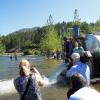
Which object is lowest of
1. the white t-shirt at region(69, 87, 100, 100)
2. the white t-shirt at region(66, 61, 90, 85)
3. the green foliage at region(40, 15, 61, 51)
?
the green foliage at region(40, 15, 61, 51)

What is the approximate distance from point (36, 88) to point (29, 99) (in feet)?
0.72

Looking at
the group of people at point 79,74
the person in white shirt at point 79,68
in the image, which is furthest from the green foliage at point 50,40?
the person in white shirt at point 79,68

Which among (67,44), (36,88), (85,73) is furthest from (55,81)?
(36,88)

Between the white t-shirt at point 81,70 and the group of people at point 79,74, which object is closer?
the group of people at point 79,74

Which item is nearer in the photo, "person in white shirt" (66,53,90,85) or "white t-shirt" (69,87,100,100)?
"white t-shirt" (69,87,100,100)

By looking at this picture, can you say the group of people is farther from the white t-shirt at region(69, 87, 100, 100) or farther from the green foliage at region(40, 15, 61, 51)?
the green foliage at region(40, 15, 61, 51)

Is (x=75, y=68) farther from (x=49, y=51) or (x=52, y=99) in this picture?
(x=49, y=51)

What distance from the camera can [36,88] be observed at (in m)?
6.39

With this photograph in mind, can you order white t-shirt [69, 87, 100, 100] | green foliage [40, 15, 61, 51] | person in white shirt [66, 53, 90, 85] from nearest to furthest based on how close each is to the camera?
white t-shirt [69, 87, 100, 100]
person in white shirt [66, 53, 90, 85]
green foliage [40, 15, 61, 51]

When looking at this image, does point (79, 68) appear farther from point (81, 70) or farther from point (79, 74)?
point (79, 74)

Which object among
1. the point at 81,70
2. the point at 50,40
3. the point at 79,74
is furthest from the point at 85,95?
the point at 50,40

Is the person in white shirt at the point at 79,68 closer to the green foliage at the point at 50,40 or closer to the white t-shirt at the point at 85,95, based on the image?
the white t-shirt at the point at 85,95

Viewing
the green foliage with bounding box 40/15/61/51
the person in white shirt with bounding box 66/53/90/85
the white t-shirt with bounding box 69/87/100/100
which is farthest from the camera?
the green foliage with bounding box 40/15/61/51

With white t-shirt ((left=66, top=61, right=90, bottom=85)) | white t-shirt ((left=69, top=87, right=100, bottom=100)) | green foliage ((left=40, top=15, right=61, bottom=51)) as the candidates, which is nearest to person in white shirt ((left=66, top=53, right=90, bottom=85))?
white t-shirt ((left=66, top=61, right=90, bottom=85))
